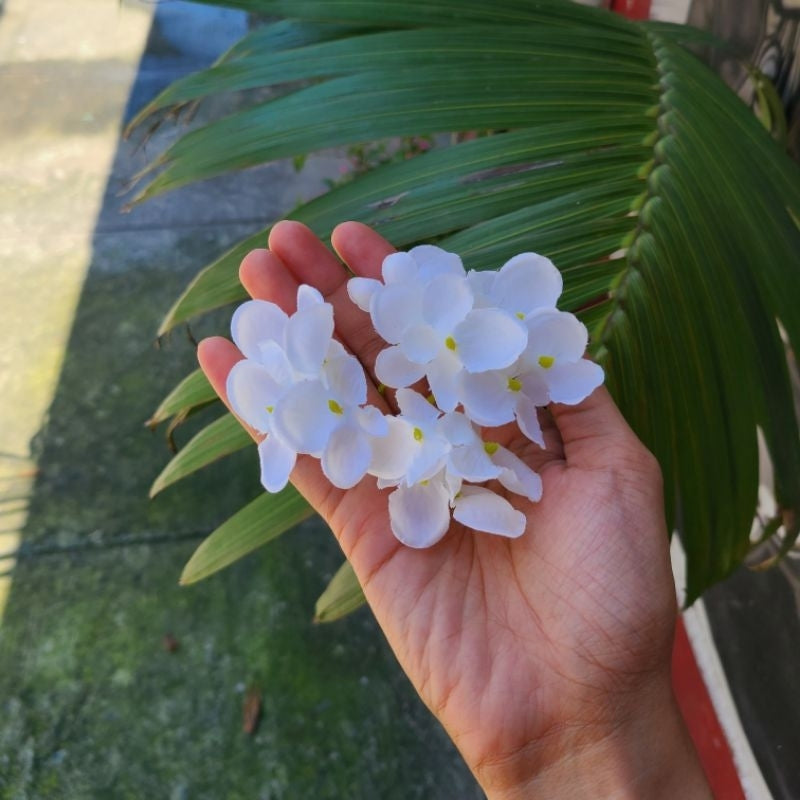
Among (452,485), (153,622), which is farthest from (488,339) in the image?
(153,622)

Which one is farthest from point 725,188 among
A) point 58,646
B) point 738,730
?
point 58,646

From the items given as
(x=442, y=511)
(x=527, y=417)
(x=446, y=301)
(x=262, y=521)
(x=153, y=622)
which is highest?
(x=446, y=301)

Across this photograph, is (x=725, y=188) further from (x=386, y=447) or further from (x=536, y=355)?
(x=386, y=447)

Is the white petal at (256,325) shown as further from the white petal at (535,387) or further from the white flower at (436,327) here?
the white petal at (535,387)

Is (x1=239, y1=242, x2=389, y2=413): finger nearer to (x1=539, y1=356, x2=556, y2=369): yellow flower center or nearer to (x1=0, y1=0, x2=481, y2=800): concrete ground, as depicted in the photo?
(x1=539, y1=356, x2=556, y2=369): yellow flower center

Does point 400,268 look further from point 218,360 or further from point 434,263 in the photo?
point 218,360

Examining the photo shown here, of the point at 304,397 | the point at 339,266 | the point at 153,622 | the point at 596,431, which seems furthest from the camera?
the point at 153,622
